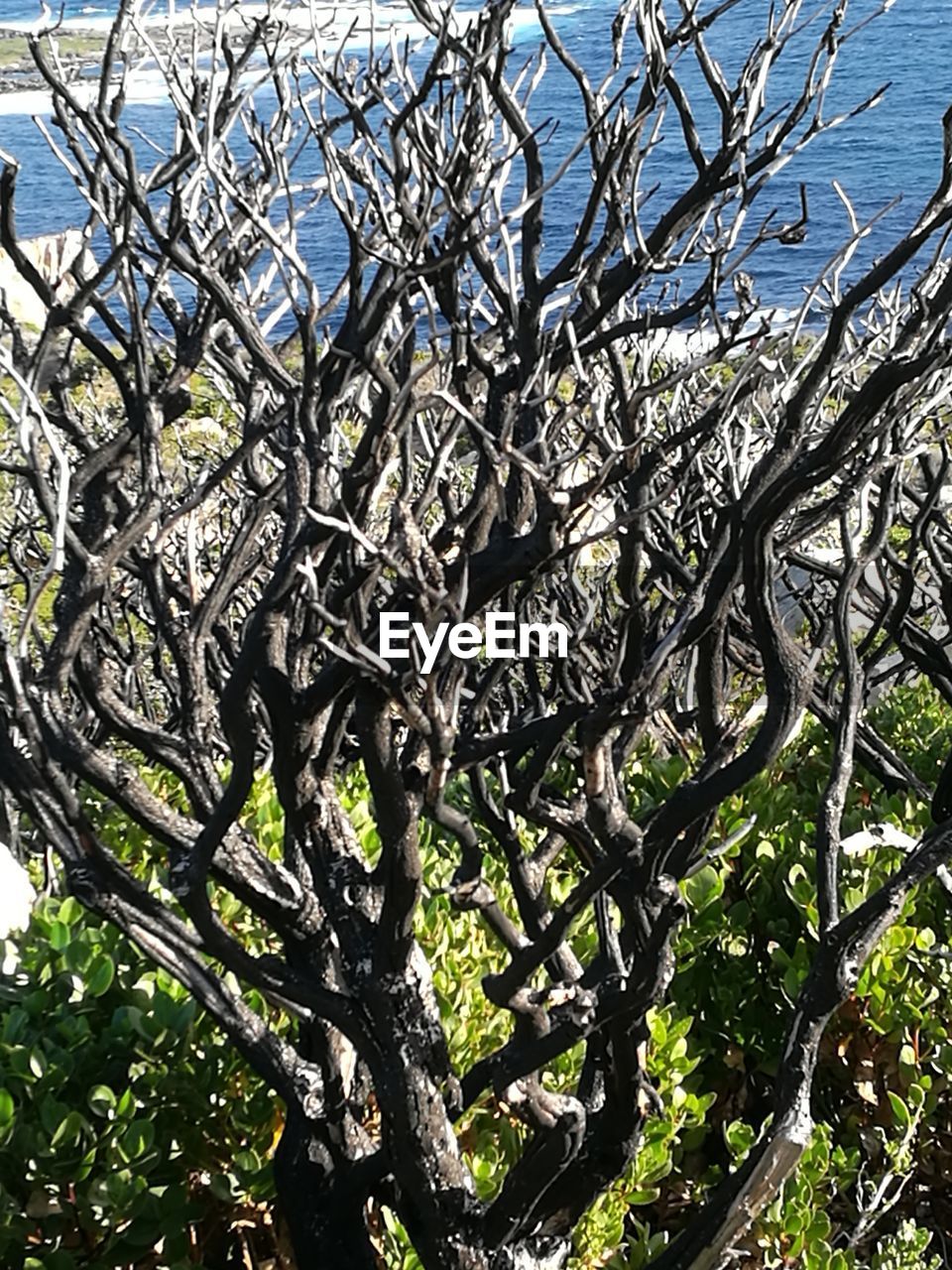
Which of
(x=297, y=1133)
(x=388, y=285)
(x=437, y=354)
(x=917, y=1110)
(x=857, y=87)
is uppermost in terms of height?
(x=857, y=87)

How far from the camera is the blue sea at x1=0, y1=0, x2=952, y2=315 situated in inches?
739

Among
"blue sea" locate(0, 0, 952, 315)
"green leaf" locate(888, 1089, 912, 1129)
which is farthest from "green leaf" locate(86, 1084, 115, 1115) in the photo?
"blue sea" locate(0, 0, 952, 315)

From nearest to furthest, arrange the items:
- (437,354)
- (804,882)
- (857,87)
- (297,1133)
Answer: (437,354), (297,1133), (804,882), (857,87)

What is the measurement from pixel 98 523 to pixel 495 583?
3.05ft

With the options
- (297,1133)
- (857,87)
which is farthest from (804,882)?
(857,87)

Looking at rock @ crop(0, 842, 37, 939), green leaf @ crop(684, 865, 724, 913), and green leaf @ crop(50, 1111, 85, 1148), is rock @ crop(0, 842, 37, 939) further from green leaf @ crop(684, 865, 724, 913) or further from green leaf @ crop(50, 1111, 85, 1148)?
green leaf @ crop(684, 865, 724, 913)

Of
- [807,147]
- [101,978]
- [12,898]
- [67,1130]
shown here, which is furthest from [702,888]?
[807,147]

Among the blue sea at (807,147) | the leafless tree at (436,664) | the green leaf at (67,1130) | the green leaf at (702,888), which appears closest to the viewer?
the leafless tree at (436,664)

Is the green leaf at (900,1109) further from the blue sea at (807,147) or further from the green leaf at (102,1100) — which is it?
the blue sea at (807,147)

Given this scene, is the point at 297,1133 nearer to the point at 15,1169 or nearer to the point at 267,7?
the point at 15,1169

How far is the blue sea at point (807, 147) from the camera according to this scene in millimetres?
18766

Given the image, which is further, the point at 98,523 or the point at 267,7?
the point at 267,7

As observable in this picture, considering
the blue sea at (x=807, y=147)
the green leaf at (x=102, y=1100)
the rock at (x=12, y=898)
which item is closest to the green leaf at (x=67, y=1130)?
the green leaf at (x=102, y=1100)

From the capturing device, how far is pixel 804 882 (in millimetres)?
3156
